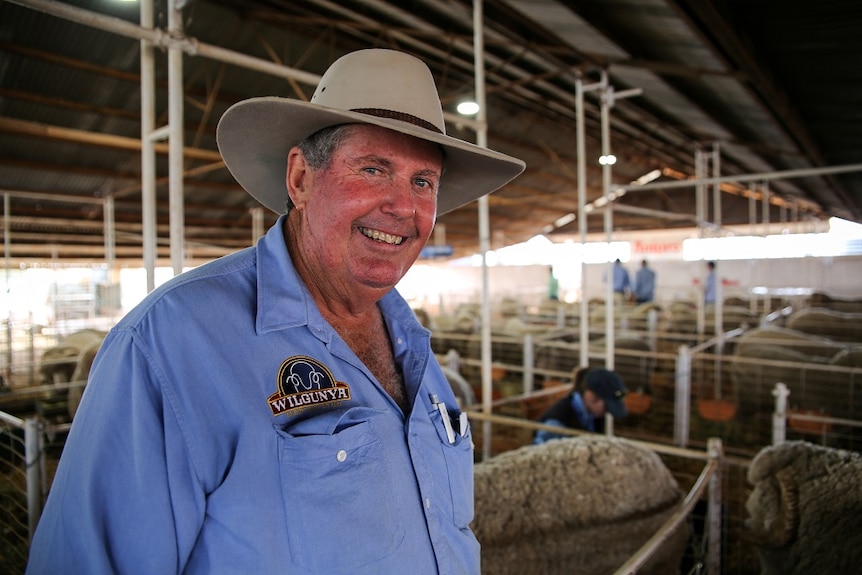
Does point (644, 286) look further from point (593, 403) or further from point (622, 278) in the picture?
point (593, 403)

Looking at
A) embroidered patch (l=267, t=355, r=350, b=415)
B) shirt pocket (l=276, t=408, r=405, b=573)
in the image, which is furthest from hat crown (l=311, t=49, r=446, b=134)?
shirt pocket (l=276, t=408, r=405, b=573)

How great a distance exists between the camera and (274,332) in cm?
117

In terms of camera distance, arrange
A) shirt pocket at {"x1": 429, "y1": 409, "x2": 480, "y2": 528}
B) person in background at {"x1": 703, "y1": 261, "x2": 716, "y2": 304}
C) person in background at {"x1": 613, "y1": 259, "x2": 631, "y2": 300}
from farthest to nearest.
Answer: person in background at {"x1": 613, "y1": 259, "x2": 631, "y2": 300} → person in background at {"x1": 703, "y1": 261, "x2": 716, "y2": 304} → shirt pocket at {"x1": 429, "y1": 409, "x2": 480, "y2": 528}

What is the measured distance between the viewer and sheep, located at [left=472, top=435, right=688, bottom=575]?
274cm

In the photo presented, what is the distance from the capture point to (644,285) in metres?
13.5

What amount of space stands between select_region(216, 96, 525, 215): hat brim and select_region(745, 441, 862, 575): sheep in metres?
2.18

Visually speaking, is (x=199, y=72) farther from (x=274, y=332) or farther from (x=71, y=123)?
(x=274, y=332)

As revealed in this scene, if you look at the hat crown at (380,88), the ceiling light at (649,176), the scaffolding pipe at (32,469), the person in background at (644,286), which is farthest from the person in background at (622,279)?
the hat crown at (380,88)

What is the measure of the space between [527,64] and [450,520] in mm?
8781

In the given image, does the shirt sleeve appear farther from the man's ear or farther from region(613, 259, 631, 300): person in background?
region(613, 259, 631, 300): person in background

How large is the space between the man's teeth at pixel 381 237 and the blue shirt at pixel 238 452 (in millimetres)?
187

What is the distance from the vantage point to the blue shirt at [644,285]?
44.2 feet

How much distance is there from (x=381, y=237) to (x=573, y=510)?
84.8 inches

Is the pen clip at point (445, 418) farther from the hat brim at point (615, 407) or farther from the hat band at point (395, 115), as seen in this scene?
the hat brim at point (615, 407)
